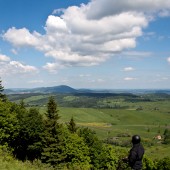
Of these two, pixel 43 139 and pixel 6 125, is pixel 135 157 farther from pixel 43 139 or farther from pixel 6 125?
pixel 43 139

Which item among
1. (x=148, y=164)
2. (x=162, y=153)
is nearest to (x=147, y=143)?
(x=162, y=153)

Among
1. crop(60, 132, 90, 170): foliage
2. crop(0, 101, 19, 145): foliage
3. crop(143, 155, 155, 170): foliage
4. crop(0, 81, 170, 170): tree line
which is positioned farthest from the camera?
crop(143, 155, 155, 170): foliage

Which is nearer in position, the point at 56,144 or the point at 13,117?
the point at 13,117

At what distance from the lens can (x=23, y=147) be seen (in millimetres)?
59938

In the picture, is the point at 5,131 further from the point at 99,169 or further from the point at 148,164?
the point at 148,164

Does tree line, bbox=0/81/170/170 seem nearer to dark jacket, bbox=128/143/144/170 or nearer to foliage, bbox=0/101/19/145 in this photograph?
foliage, bbox=0/101/19/145

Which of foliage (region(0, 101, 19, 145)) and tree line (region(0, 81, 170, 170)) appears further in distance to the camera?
tree line (region(0, 81, 170, 170))

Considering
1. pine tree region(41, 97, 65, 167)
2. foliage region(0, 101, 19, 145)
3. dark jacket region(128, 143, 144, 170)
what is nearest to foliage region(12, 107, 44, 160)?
pine tree region(41, 97, 65, 167)

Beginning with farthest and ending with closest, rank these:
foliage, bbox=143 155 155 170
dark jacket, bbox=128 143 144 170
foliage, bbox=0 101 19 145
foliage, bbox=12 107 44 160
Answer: foliage, bbox=143 155 155 170 → foliage, bbox=12 107 44 160 → foliage, bbox=0 101 19 145 → dark jacket, bbox=128 143 144 170

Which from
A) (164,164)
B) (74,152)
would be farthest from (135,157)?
(164,164)

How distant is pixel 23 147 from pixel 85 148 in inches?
596

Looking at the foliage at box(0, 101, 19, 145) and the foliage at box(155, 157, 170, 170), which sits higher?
the foliage at box(0, 101, 19, 145)

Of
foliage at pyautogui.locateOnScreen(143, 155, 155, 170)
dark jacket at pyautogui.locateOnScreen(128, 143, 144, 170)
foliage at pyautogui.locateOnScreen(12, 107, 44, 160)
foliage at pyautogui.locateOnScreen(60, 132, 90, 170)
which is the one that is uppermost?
dark jacket at pyautogui.locateOnScreen(128, 143, 144, 170)

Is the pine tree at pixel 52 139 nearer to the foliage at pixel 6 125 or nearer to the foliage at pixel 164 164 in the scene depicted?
the foliage at pixel 6 125
